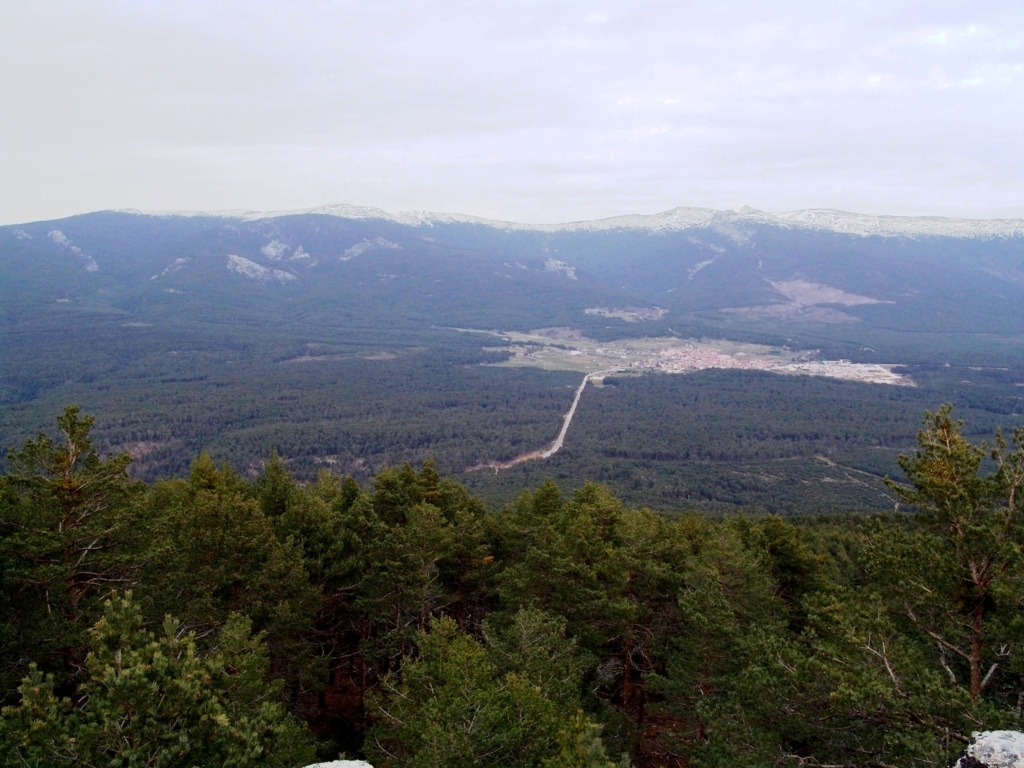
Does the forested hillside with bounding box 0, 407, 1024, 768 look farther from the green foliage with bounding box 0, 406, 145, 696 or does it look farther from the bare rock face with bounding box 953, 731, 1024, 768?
the bare rock face with bounding box 953, 731, 1024, 768

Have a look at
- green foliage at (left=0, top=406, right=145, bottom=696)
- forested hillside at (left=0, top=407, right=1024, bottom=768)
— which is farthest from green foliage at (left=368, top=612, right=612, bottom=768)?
green foliage at (left=0, top=406, right=145, bottom=696)

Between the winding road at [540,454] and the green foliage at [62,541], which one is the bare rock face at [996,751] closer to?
the green foliage at [62,541]

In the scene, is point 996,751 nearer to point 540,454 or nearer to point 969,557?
point 969,557

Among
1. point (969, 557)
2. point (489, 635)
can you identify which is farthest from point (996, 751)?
point (489, 635)

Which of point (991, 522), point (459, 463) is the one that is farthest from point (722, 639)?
point (459, 463)

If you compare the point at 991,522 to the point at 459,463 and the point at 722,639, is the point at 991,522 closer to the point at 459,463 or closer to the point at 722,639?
the point at 722,639

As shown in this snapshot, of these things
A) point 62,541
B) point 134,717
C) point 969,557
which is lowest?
point 134,717
